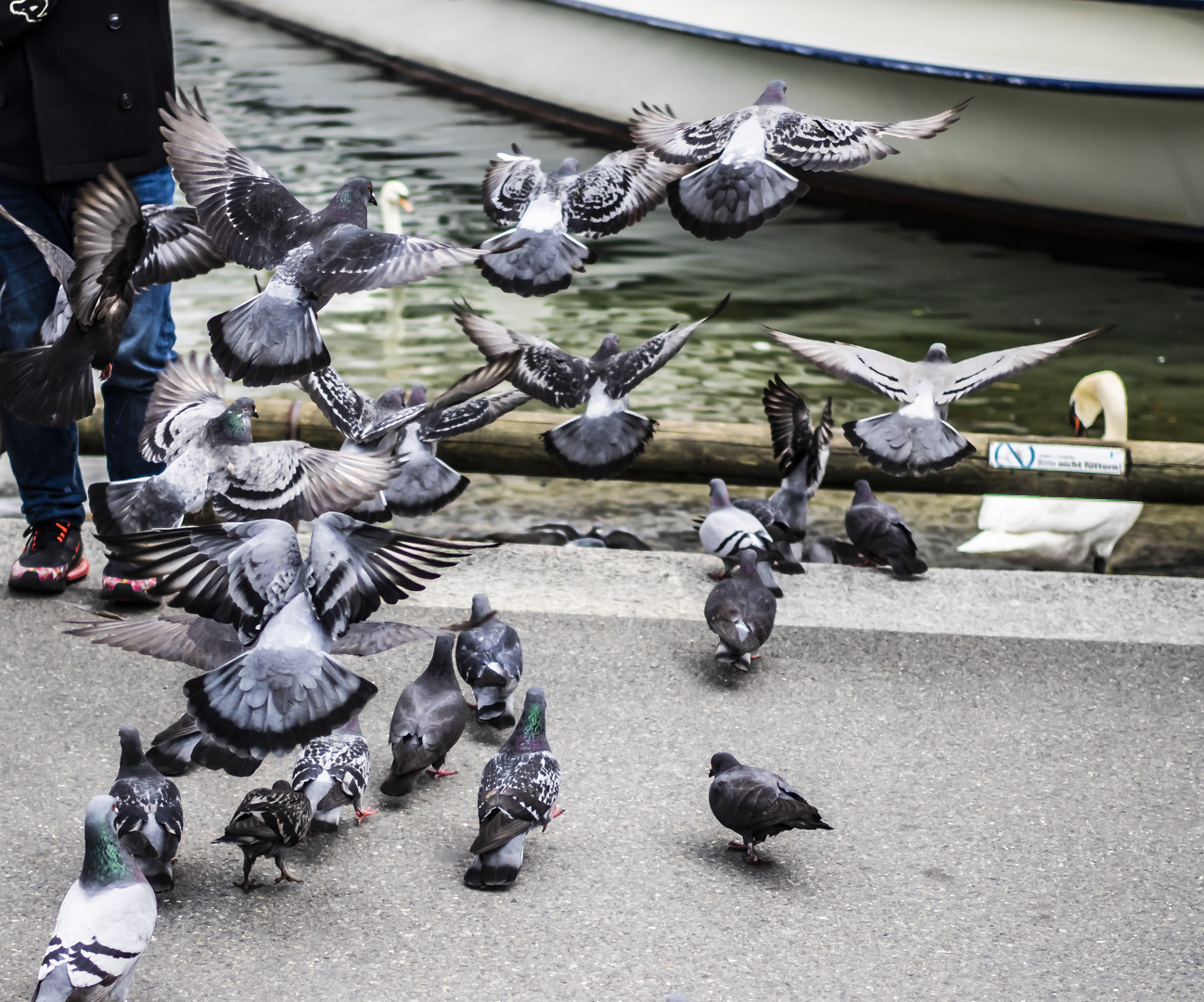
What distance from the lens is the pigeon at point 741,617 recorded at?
3877 mm

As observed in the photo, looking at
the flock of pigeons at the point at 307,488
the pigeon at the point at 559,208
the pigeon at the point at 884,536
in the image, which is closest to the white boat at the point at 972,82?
the pigeon at the point at 884,536

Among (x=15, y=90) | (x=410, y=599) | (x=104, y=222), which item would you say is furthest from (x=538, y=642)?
(x=15, y=90)

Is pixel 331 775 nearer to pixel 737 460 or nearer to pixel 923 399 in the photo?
pixel 923 399

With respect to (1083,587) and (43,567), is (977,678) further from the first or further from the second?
(43,567)

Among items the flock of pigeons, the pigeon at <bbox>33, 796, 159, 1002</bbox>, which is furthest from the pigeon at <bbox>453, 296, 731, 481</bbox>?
the pigeon at <bbox>33, 796, 159, 1002</bbox>

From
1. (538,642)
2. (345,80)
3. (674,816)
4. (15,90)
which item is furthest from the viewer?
(345,80)

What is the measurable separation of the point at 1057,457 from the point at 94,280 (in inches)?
135

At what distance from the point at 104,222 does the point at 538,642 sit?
74.7 inches

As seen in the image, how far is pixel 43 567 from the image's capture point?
4.27 m

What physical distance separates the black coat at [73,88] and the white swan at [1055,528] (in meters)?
3.63

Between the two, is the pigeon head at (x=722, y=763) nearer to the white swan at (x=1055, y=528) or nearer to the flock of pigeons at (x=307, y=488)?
the flock of pigeons at (x=307, y=488)

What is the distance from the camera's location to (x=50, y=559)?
4293mm

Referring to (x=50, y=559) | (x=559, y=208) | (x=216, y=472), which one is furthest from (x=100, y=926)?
(x=559, y=208)

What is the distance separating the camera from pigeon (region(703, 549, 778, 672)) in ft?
12.7
